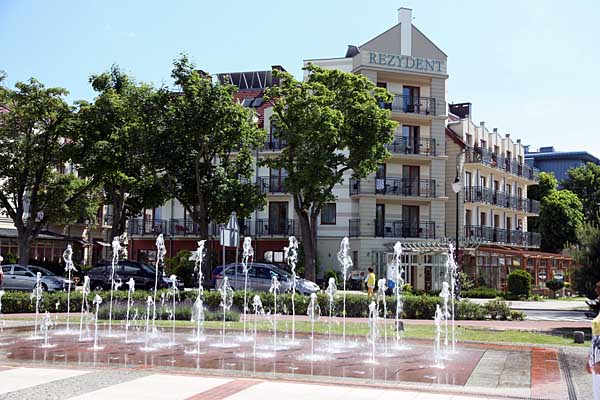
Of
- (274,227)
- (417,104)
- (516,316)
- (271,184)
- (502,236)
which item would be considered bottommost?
(516,316)

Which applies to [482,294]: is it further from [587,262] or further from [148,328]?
[148,328]

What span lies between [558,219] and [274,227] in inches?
1178

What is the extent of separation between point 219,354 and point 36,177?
26059 millimetres

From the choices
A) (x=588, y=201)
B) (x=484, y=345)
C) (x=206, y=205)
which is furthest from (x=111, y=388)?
(x=588, y=201)

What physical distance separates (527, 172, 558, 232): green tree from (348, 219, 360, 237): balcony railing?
2823cm

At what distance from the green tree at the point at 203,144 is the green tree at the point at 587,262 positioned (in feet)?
52.6

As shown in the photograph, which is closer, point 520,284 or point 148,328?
point 148,328

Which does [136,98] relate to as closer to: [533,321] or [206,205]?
[206,205]

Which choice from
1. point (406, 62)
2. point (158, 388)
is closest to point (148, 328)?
point (158, 388)

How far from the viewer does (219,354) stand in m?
12.8

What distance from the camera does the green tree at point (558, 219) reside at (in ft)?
203

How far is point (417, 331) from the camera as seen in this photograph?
58.1 ft

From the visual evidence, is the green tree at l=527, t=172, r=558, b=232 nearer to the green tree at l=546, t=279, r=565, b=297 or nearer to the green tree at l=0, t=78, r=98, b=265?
the green tree at l=546, t=279, r=565, b=297

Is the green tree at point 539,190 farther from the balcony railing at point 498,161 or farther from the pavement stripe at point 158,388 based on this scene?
the pavement stripe at point 158,388
